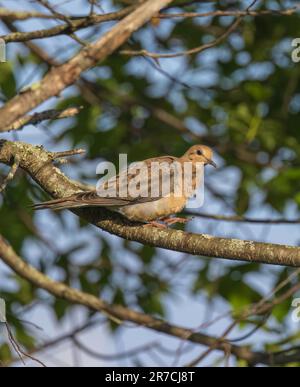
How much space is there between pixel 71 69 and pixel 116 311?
2.36m

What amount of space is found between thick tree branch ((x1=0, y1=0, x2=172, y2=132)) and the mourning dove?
0.61m

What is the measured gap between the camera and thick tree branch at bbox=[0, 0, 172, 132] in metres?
3.97

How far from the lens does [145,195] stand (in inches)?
200

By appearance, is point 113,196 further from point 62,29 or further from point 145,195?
point 62,29

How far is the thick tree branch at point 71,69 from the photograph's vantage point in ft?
13.0

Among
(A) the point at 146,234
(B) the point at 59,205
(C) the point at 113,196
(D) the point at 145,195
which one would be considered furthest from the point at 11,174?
(D) the point at 145,195

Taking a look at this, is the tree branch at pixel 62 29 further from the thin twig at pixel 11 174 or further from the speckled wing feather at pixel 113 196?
the speckled wing feather at pixel 113 196

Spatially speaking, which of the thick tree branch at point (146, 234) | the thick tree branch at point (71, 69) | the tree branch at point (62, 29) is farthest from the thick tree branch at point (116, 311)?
the thick tree branch at point (71, 69)

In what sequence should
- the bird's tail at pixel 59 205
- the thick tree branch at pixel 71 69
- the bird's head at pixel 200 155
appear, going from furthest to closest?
the bird's head at pixel 200 155, the bird's tail at pixel 59 205, the thick tree branch at pixel 71 69

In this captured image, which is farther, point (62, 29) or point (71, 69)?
point (62, 29)

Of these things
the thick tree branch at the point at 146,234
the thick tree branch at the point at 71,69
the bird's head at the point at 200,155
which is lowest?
the thick tree branch at the point at 146,234

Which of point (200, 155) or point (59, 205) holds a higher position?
point (200, 155)

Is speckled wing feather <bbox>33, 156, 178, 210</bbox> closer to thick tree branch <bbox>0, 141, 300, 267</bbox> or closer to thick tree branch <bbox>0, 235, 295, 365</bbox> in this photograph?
thick tree branch <bbox>0, 141, 300, 267</bbox>

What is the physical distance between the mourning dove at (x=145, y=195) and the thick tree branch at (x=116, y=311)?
2.99ft
